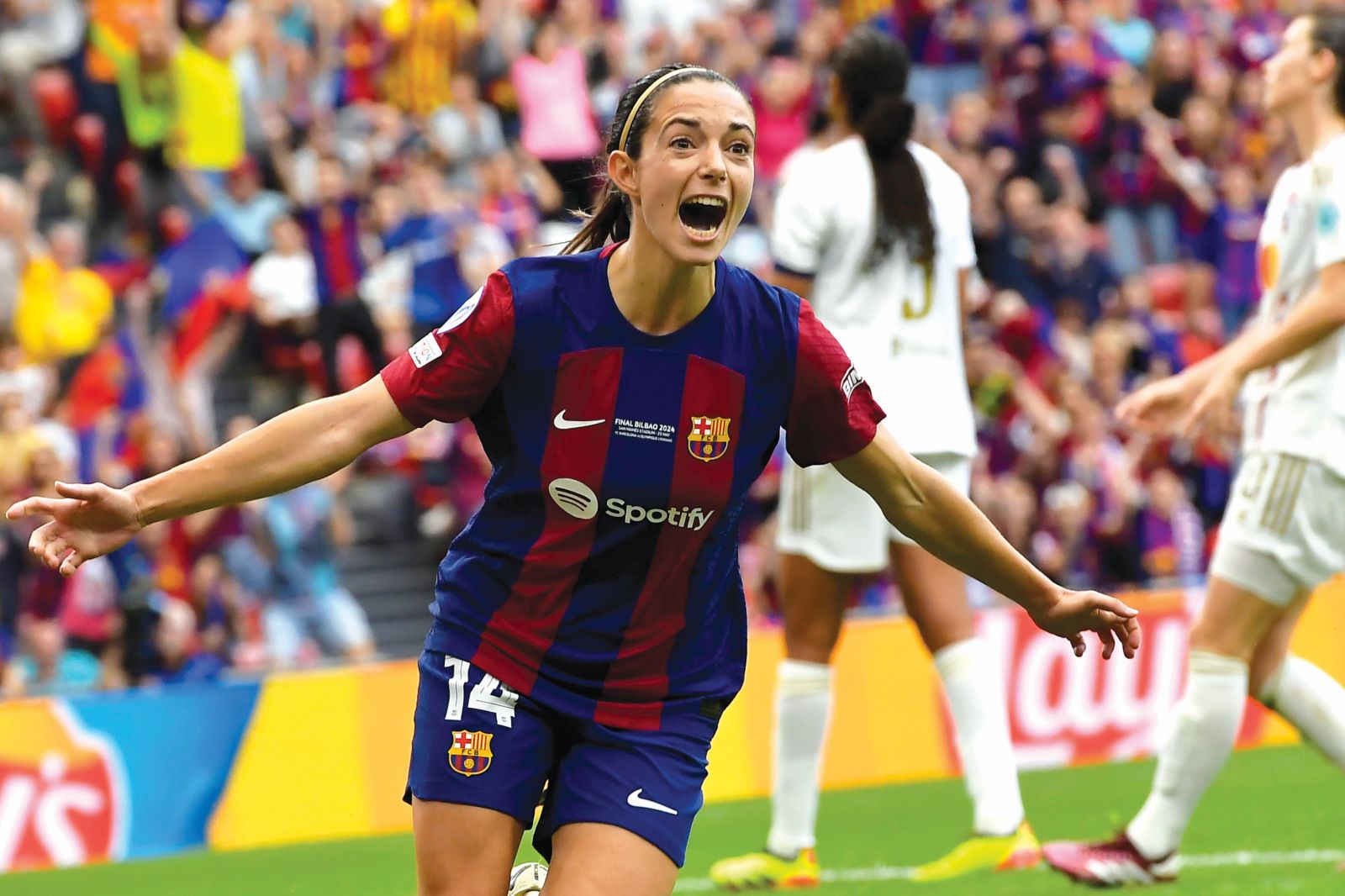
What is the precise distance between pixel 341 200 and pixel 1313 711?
8811 mm

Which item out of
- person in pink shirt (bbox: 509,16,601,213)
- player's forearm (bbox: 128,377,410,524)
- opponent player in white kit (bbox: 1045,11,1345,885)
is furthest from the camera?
person in pink shirt (bbox: 509,16,601,213)

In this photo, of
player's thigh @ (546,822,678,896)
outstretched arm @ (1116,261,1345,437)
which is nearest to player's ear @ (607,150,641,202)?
player's thigh @ (546,822,678,896)

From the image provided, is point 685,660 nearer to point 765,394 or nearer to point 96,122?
point 765,394

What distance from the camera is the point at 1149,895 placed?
6.30 metres

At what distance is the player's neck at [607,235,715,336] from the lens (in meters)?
4.27

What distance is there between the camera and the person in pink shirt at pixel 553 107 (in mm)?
15219

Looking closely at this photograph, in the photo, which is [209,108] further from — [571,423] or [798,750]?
[571,423]

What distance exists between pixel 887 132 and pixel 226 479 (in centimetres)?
369

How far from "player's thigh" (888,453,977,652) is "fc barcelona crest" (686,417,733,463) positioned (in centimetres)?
283

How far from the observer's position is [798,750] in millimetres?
6969

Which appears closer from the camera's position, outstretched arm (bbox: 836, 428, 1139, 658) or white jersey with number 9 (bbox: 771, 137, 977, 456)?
outstretched arm (bbox: 836, 428, 1139, 658)

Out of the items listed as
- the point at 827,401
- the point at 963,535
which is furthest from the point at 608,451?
the point at 963,535

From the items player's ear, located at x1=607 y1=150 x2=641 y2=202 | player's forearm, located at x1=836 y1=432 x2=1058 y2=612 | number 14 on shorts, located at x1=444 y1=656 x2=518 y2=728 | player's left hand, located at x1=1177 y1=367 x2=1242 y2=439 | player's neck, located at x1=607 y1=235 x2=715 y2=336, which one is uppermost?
player's ear, located at x1=607 y1=150 x2=641 y2=202

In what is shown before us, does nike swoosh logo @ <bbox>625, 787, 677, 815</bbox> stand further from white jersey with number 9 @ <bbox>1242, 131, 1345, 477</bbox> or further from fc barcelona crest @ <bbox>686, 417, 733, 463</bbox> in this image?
white jersey with number 9 @ <bbox>1242, 131, 1345, 477</bbox>
